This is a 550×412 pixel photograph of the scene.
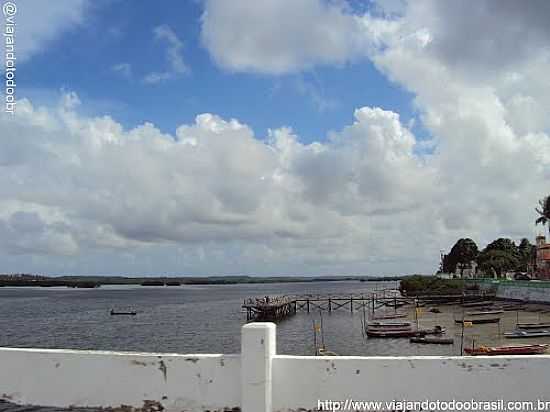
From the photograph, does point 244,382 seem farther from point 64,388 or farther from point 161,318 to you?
→ point 161,318

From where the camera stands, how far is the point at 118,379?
623cm

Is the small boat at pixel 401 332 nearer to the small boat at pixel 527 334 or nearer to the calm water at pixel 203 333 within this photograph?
the calm water at pixel 203 333

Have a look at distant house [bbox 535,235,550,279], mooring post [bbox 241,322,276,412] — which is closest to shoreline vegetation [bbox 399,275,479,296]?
distant house [bbox 535,235,550,279]

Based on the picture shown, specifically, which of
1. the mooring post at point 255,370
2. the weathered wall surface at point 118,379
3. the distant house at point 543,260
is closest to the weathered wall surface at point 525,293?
the distant house at point 543,260

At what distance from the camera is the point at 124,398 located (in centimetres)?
620

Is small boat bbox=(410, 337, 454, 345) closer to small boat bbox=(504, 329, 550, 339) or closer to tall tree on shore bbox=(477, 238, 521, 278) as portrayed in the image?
small boat bbox=(504, 329, 550, 339)

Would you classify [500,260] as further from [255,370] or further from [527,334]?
[255,370]

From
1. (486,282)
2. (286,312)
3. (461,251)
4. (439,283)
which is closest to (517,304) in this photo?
(486,282)

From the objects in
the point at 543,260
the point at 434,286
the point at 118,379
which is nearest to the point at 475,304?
the point at 543,260

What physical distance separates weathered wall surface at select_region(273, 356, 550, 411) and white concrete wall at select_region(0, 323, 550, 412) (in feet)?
0.03

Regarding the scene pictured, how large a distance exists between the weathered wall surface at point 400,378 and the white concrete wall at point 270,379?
0.01 metres

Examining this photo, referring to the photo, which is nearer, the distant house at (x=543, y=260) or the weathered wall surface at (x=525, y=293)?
the weathered wall surface at (x=525, y=293)

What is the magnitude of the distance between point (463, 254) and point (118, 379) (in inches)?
4641

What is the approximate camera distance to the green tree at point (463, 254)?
116 metres
